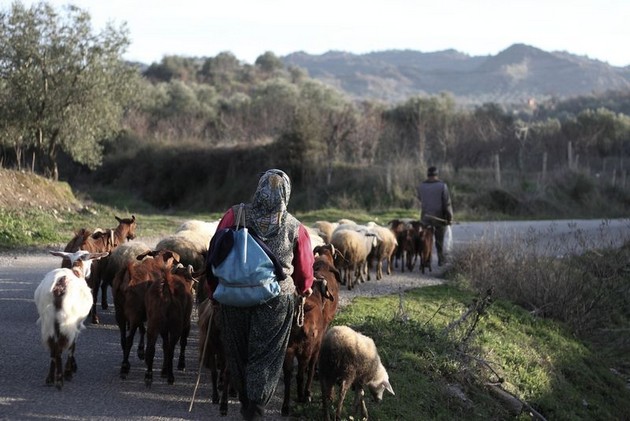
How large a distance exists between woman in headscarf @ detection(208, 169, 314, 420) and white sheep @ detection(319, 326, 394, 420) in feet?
2.54

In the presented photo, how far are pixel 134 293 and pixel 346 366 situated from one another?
2.48m

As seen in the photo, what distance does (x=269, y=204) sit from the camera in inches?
256

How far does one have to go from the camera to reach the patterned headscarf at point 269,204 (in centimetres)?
650

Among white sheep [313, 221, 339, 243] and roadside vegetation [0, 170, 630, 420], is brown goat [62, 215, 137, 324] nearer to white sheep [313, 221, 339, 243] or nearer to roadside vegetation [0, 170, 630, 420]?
roadside vegetation [0, 170, 630, 420]

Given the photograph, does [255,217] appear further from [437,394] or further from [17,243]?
[17,243]

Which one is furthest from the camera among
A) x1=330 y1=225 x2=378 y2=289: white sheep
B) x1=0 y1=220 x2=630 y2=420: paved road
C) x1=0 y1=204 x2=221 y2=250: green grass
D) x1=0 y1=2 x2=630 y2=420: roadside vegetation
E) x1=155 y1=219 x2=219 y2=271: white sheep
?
x1=0 y1=204 x2=221 y2=250: green grass

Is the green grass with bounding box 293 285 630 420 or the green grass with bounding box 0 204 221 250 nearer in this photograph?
the green grass with bounding box 293 285 630 420

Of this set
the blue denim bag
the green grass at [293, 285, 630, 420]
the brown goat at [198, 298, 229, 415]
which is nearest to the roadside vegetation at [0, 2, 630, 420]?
the green grass at [293, 285, 630, 420]

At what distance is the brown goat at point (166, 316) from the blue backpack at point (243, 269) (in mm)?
1571

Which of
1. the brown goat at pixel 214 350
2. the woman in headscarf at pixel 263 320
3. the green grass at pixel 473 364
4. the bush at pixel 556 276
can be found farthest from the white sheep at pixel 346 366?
the bush at pixel 556 276

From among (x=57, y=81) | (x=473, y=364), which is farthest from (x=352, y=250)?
(x=57, y=81)

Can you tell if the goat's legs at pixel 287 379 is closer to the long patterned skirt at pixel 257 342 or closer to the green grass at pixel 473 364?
the green grass at pixel 473 364

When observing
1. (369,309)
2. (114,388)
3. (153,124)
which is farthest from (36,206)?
(153,124)

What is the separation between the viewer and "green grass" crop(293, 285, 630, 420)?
347 inches
